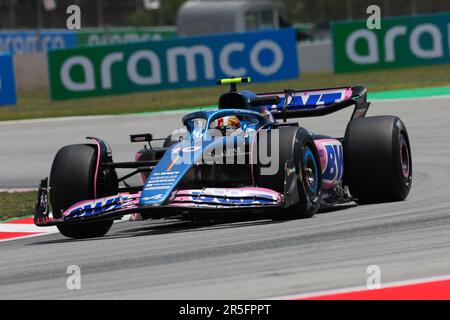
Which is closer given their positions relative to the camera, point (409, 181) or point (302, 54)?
point (409, 181)

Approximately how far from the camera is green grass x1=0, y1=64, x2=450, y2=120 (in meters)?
26.4

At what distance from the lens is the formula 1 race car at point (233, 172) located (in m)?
9.48

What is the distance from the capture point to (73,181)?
10000 millimetres

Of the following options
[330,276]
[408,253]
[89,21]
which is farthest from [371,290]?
[89,21]

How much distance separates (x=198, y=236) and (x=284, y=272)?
7.02 feet

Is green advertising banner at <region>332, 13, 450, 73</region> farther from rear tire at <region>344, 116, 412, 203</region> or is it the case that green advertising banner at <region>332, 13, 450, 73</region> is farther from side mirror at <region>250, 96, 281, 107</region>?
side mirror at <region>250, 96, 281, 107</region>

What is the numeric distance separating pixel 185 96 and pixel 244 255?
2175 centimetres

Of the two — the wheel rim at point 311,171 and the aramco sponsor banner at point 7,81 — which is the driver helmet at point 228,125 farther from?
the aramco sponsor banner at point 7,81

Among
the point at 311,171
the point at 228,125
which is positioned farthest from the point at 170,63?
the point at 311,171

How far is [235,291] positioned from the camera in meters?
6.80

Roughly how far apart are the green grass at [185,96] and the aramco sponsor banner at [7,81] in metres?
0.38

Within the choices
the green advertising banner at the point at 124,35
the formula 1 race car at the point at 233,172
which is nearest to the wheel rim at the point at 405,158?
the formula 1 race car at the point at 233,172

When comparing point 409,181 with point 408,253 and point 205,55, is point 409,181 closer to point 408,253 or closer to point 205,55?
point 408,253

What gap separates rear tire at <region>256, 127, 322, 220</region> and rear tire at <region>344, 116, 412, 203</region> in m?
0.68
